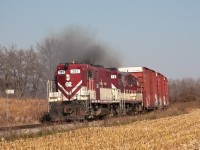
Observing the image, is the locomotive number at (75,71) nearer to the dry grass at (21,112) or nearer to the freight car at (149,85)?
the dry grass at (21,112)

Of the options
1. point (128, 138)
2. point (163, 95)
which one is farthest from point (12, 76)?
point (128, 138)

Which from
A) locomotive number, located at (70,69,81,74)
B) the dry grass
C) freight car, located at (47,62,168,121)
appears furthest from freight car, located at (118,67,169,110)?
locomotive number, located at (70,69,81,74)

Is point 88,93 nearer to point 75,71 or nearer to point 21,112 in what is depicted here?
point 75,71

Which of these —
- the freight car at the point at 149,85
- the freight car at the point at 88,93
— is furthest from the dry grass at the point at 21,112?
the freight car at the point at 149,85

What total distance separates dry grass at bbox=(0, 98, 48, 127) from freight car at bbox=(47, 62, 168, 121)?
388 cm

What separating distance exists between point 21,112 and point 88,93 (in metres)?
10.6

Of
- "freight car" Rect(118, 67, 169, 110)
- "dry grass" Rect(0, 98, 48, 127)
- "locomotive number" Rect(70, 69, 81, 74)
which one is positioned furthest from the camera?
"freight car" Rect(118, 67, 169, 110)

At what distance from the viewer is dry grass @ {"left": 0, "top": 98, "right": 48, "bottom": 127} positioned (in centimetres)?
2702

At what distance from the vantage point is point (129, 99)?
3114cm

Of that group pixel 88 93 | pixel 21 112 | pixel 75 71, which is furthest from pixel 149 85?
pixel 88 93

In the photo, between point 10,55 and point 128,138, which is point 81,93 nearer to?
point 128,138

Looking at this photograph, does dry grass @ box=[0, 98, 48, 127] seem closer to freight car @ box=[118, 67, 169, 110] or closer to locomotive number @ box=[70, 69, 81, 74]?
locomotive number @ box=[70, 69, 81, 74]

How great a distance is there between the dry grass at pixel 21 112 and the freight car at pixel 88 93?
3.88 meters

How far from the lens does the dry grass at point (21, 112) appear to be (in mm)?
27025
